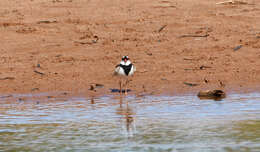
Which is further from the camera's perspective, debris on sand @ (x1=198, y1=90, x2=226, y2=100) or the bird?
the bird

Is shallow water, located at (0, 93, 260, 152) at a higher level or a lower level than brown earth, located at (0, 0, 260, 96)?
lower

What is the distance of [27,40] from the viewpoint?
48.4 feet

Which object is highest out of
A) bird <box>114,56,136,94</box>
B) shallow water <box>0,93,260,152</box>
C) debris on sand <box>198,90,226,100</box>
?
bird <box>114,56,136,94</box>

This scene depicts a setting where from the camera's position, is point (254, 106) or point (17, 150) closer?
point (17, 150)

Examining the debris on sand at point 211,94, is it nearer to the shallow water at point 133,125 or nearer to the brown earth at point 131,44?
the shallow water at point 133,125

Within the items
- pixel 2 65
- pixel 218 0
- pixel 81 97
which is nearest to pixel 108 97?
pixel 81 97

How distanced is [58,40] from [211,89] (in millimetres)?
4412

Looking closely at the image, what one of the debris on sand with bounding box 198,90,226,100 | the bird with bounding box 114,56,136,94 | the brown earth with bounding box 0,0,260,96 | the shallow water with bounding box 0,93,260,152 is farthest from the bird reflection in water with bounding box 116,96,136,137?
the brown earth with bounding box 0,0,260,96

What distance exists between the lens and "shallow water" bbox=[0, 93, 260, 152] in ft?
26.3

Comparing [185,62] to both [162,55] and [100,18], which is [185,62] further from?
[100,18]

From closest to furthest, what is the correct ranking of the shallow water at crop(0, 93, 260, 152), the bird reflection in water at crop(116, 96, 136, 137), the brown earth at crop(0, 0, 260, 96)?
the shallow water at crop(0, 93, 260, 152)
the bird reflection in water at crop(116, 96, 136, 137)
the brown earth at crop(0, 0, 260, 96)

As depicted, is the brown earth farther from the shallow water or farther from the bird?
the shallow water

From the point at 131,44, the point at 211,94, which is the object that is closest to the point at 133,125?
the point at 211,94

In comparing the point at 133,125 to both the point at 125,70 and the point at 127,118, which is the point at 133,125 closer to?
the point at 127,118
